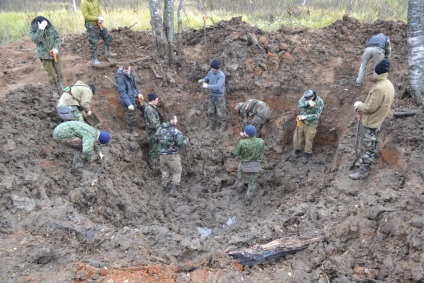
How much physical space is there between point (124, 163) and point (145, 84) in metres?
2.72

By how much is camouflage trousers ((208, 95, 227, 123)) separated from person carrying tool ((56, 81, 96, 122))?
9.87 ft

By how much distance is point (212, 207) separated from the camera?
279 inches

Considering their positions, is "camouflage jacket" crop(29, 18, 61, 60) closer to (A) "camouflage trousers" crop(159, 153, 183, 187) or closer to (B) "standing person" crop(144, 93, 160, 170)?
(B) "standing person" crop(144, 93, 160, 170)

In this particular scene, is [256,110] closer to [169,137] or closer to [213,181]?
[213,181]

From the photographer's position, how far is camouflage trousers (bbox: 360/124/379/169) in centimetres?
557

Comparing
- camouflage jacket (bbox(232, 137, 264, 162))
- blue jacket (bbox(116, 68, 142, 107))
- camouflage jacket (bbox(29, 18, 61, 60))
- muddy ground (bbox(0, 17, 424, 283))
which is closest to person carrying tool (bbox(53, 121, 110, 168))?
muddy ground (bbox(0, 17, 424, 283))

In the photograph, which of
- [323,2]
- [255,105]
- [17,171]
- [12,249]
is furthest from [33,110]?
[323,2]

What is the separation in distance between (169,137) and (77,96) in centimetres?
198

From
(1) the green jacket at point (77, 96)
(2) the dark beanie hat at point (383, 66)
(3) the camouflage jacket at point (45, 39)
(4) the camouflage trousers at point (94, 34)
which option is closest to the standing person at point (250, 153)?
(2) the dark beanie hat at point (383, 66)

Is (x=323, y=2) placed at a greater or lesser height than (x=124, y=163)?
greater

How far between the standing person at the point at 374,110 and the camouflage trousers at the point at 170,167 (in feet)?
11.2

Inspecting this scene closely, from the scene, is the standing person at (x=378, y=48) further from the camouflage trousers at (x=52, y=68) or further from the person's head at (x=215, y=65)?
the camouflage trousers at (x=52, y=68)

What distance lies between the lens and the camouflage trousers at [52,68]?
7.45 metres

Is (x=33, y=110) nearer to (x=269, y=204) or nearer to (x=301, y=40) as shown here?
(x=269, y=204)
